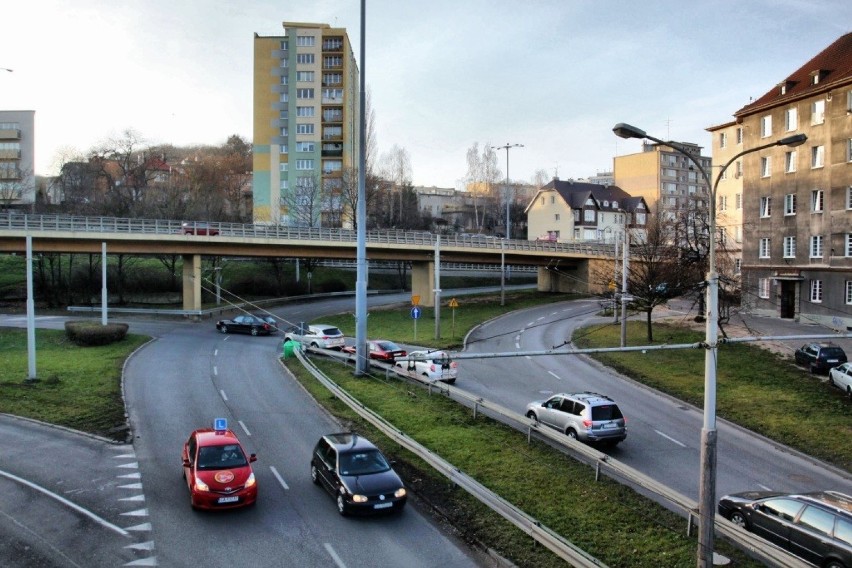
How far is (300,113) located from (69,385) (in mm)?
67737

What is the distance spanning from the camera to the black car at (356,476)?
15250 mm

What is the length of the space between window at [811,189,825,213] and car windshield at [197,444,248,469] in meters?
42.4

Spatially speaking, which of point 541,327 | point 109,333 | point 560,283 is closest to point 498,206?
point 560,283

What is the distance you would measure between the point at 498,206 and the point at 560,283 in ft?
161

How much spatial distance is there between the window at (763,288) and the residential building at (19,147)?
8477cm

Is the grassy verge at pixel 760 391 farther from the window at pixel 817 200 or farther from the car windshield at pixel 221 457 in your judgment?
the car windshield at pixel 221 457

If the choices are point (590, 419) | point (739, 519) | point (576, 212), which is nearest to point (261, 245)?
point (590, 419)

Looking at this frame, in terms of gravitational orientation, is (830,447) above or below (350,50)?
below

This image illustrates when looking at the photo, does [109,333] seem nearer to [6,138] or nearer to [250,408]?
[250,408]

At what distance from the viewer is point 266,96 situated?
9119 cm

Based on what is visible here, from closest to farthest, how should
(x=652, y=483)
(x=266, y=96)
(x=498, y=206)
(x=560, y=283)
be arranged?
(x=652, y=483) → (x=560, y=283) → (x=266, y=96) → (x=498, y=206)

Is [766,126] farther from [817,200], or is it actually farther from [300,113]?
[300,113]

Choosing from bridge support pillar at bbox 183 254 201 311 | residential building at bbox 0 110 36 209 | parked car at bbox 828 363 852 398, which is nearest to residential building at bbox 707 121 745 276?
parked car at bbox 828 363 852 398

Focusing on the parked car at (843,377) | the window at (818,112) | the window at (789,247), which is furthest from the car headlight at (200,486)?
the window at (818,112)
